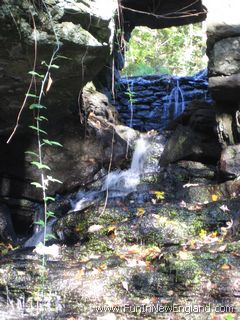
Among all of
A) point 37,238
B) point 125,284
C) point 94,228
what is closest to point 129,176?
point 37,238

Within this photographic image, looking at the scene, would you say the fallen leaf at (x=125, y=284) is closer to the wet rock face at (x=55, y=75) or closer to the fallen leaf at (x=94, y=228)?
the fallen leaf at (x=94, y=228)

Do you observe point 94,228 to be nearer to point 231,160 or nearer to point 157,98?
point 231,160

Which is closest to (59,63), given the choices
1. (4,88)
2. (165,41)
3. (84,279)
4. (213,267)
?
(4,88)

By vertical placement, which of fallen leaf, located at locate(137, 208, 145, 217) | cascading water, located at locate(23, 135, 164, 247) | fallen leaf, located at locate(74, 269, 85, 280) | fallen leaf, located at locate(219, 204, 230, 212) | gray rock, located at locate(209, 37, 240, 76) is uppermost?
gray rock, located at locate(209, 37, 240, 76)

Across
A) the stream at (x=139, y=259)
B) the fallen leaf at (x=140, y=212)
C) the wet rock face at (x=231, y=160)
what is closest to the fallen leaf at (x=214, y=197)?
the stream at (x=139, y=259)

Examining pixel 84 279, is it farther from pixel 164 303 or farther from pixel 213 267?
pixel 213 267

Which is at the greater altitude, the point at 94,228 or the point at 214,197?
the point at 214,197

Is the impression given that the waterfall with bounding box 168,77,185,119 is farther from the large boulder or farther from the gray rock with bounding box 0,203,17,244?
the gray rock with bounding box 0,203,17,244

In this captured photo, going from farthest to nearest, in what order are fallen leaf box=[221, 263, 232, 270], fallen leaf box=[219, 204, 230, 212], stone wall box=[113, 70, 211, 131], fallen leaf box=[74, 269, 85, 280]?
stone wall box=[113, 70, 211, 131] → fallen leaf box=[219, 204, 230, 212] → fallen leaf box=[74, 269, 85, 280] → fallen leaf box=[221, 263, 232, 270]

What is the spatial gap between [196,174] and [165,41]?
1578 centimetres

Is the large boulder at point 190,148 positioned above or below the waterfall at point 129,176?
above

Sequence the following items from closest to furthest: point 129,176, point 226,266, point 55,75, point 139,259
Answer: point 226,266
point 139,259
point 55,75
point 129,176

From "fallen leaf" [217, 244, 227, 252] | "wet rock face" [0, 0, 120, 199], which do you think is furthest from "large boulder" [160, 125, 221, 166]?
"fallen leaf" [217, 244, 227, 252]

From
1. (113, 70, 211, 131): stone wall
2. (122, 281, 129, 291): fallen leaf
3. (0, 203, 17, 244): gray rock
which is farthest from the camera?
(113, 70, 211, 131): stone wall
